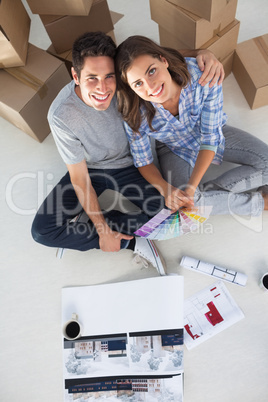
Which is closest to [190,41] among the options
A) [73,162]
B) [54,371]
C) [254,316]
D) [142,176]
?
[142,176]

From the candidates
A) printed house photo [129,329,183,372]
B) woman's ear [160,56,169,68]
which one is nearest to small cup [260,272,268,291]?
printed house photo [129,329,183,372]

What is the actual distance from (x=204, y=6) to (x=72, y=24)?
668 mm

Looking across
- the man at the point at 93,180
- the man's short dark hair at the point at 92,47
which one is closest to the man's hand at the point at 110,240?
the man at the point at 93,180

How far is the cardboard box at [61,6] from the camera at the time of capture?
1491 mm

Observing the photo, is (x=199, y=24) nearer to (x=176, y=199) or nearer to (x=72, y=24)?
(x=72, y=24)

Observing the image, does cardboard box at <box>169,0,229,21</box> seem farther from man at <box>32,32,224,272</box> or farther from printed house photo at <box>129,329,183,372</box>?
printed house photo at <box>129,329,183,372</box>

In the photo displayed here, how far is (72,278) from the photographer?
5.17ft

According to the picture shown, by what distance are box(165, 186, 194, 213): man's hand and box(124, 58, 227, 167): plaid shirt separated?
0.17 m

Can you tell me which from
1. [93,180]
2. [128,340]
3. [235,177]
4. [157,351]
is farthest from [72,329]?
[235,177]

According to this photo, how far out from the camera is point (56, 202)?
1.50 metres

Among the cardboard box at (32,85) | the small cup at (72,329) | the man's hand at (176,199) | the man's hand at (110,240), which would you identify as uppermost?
the cardboard box at (32,85)

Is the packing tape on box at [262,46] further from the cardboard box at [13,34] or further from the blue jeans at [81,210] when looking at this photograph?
the cardboard box at [13,34]

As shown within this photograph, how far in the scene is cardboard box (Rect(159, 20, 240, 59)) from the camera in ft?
5.09

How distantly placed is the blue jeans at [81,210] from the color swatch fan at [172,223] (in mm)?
31
